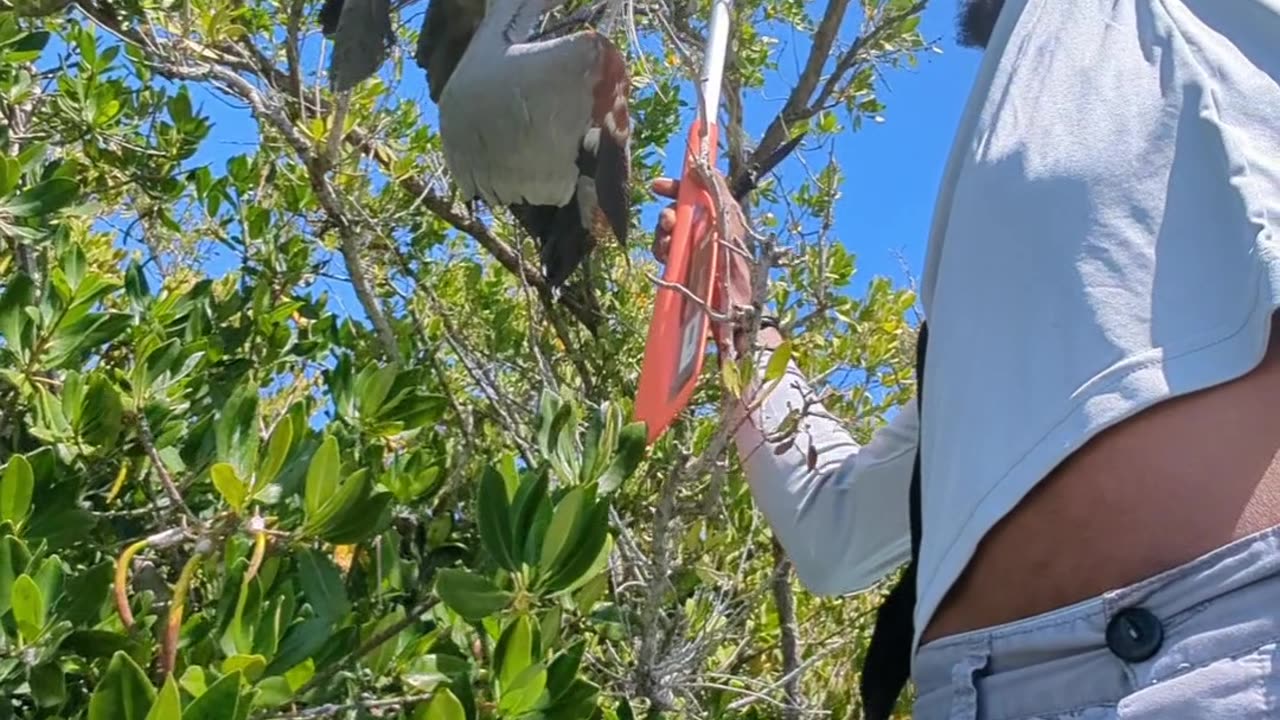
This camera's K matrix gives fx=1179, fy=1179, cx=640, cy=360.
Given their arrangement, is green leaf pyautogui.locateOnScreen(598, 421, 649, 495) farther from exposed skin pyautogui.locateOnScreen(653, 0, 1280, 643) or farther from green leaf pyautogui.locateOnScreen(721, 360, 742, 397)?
exposed skin pyautogui.locateOnScreen(653, 0, 1280, 643)

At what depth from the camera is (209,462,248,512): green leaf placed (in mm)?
798

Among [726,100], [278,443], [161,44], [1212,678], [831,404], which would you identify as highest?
[161,44]

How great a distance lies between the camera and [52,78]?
1.63 m

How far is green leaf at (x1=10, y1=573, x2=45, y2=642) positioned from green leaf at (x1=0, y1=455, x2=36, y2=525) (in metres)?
0.09

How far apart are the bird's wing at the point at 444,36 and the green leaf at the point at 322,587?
2.05 feet

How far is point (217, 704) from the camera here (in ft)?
2.01

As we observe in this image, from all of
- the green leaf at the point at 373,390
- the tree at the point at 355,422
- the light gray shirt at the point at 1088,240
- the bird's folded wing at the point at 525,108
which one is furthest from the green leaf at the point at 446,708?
the bird's folded wing at the point at 525,108

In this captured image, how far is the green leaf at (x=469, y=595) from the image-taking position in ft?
2.57

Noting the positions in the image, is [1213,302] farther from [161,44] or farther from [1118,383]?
[161,44]

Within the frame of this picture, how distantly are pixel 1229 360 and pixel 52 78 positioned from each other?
5.13 feet

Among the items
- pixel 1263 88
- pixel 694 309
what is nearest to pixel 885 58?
pixel 694 309

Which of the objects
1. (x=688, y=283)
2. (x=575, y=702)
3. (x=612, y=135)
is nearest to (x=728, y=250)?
(x=688, y=283)

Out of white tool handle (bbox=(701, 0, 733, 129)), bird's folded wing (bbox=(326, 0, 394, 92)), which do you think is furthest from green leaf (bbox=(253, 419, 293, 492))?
bird's folded wing (bbox=(326, 0, 394, 92))

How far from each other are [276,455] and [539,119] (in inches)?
Result: 18.0
